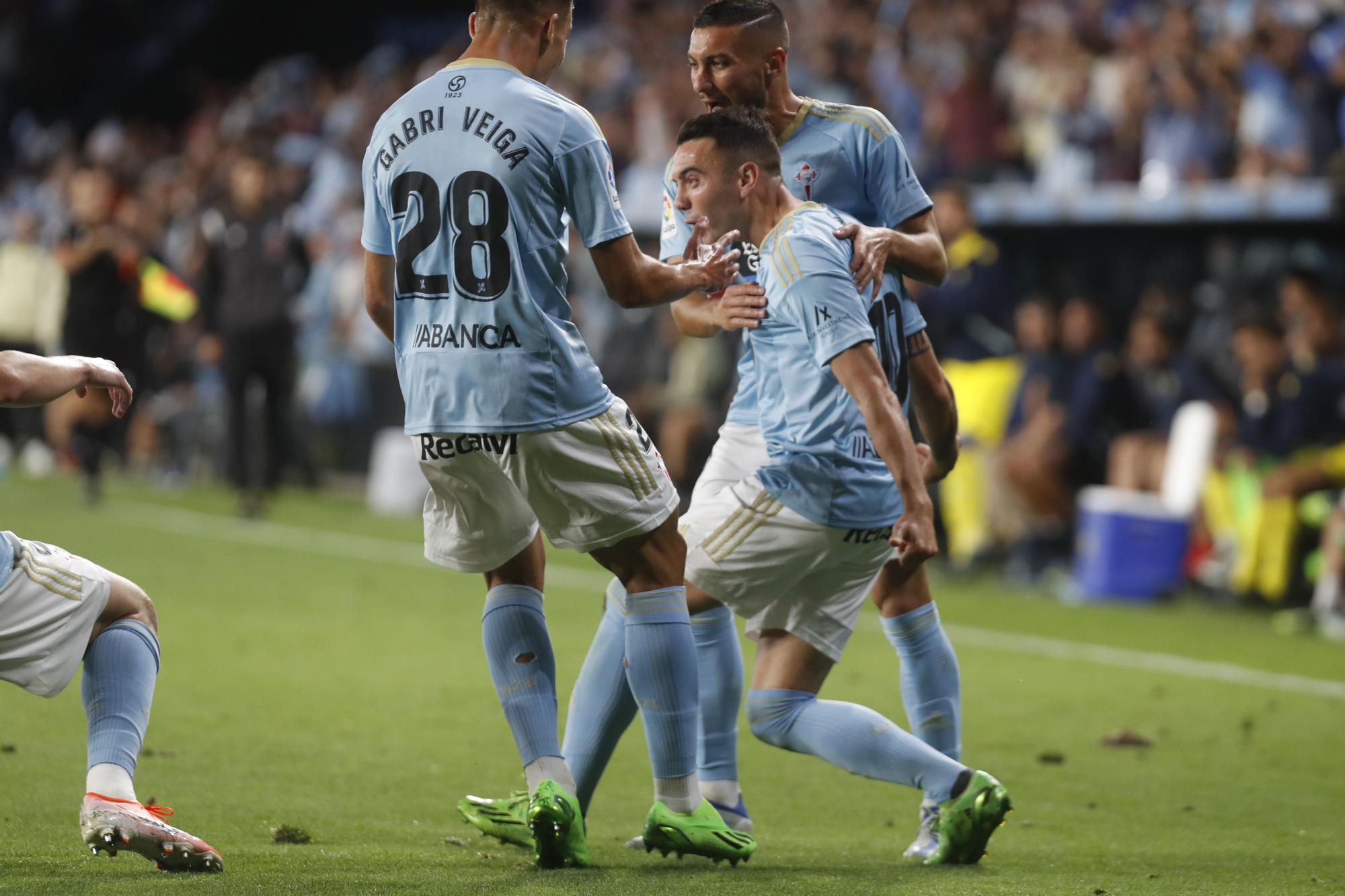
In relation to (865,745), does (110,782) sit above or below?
below

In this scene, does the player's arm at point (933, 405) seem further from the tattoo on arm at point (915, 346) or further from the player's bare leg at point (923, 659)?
the player's bare leg at point (923, 659)

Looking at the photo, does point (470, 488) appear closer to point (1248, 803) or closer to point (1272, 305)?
point (1248, 803)

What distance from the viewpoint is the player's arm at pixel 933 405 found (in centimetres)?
493

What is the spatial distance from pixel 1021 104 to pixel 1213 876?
10.4 m

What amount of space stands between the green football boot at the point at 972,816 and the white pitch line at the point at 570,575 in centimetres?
401

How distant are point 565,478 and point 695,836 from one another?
35.0 inches

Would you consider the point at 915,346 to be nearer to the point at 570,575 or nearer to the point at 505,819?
the point at 505,819

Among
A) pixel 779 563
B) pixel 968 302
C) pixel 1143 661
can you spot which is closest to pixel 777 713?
pixel 779 563

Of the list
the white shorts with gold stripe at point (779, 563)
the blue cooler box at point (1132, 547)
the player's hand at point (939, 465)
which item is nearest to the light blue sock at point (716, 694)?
the white shorts with gold stripe at point (779, 563)

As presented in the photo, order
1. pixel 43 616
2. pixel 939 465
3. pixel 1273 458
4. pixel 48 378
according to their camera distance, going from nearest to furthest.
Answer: pixel 48 378 < pixel 43 616 < pixel 939 465 < pixel 1273 458

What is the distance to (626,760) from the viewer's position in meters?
6.19

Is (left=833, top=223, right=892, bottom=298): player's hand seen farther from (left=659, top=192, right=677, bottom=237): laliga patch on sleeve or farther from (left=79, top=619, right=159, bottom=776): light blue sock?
(left=79, top=619, right=159, bottom=776): light blue sock

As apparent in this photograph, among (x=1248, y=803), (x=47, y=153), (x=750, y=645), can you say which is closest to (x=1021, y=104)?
(x=750, y=645)

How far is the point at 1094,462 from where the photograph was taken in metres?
12.2
